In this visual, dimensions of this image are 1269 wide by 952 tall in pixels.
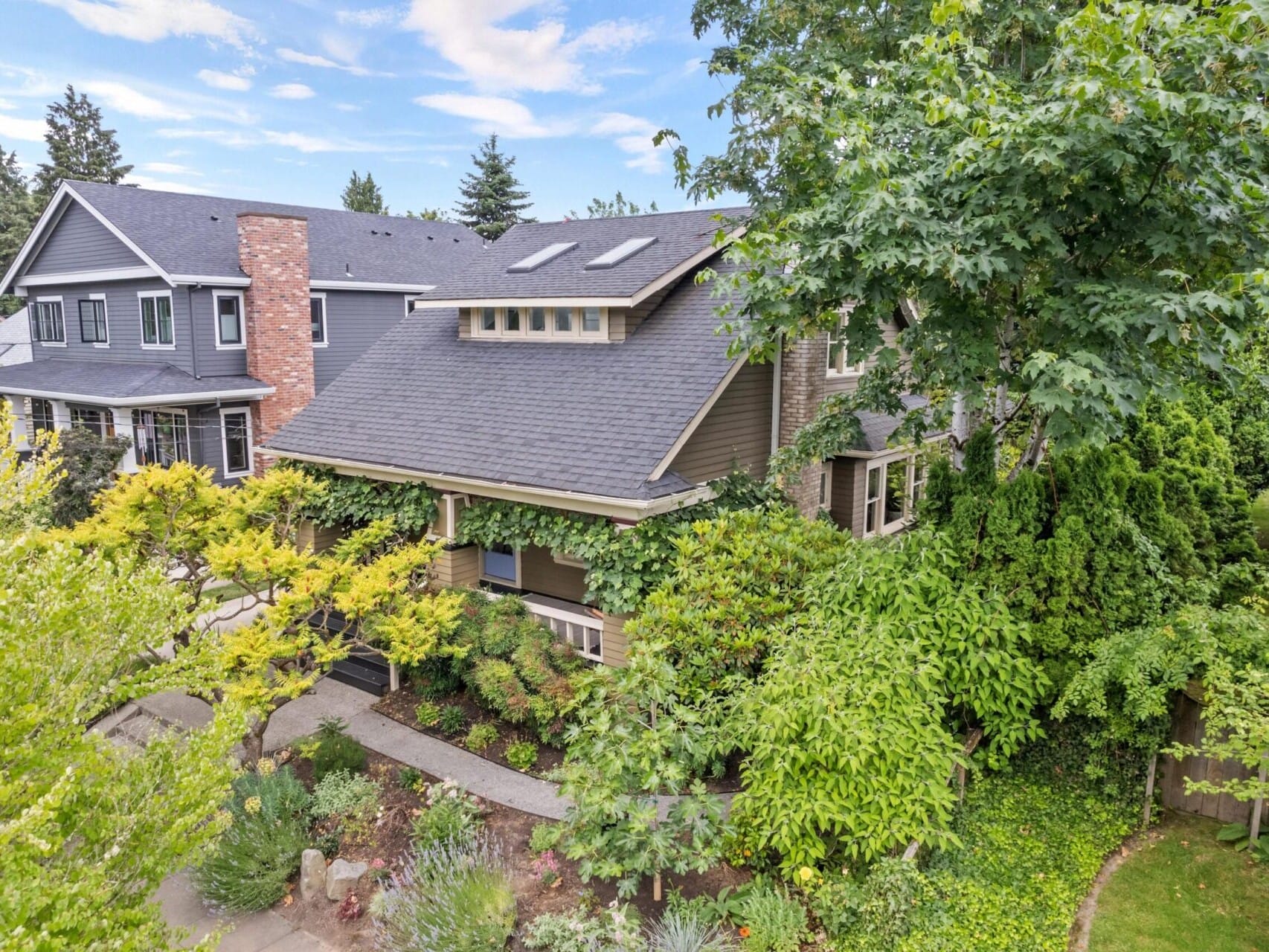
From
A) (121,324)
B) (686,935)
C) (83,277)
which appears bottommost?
(686,935)

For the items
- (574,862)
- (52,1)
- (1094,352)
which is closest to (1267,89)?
(1094,352)

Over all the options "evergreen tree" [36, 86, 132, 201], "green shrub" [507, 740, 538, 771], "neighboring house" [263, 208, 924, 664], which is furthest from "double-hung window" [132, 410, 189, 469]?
"evergreen tree" [36, 86, 132, 201]

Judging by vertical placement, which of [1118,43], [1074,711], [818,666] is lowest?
[1074,711]

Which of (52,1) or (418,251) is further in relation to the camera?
(418,251)

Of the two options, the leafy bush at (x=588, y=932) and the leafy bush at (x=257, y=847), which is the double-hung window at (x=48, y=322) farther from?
the leafy bush at (x=588, y=932)

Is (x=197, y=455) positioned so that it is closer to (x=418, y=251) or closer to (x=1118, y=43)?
(x=418, y=251)

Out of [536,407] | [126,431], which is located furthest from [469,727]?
[126,431]

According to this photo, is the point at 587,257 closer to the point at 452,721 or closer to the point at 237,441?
the point at 452,721
